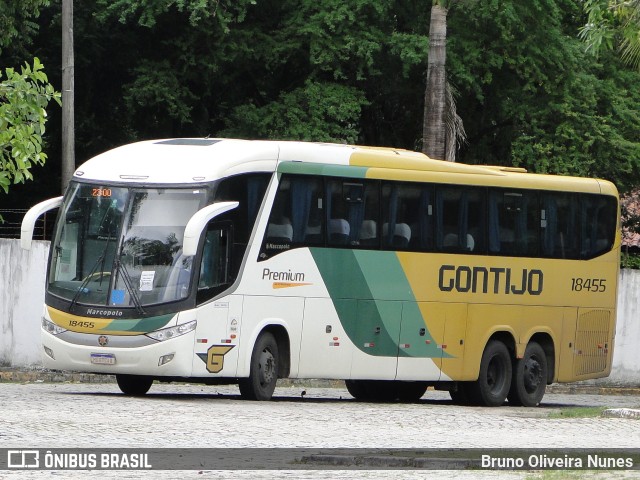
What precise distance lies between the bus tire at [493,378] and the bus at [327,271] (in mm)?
35

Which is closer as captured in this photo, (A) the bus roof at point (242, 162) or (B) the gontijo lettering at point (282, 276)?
(A) the bus roof at point (242, 162)

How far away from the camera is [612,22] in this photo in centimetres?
2162

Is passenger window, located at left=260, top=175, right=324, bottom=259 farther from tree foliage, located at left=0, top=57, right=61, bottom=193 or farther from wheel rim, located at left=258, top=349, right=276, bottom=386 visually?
tree foliage, located at left=0, top=57, right=61, bottom=193

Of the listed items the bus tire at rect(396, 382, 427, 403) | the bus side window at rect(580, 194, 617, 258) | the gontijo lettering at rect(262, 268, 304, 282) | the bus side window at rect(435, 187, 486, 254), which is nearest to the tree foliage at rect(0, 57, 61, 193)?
the gontijo lettering at rect(262, 268, 304, 282)

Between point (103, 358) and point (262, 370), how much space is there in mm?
2435

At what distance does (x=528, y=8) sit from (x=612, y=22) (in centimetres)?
1425

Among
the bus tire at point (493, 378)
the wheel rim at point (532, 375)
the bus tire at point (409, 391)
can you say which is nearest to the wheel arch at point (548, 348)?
the wheel rim at point (532, 375)

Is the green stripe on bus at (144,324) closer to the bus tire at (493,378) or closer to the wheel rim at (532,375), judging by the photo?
the bus tire at (493,378)

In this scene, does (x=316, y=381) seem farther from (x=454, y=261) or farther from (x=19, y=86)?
(x=19, y=86)

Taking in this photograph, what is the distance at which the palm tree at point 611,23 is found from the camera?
20281 millimetres

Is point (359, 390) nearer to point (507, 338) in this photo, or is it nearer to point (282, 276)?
point (507, 338)

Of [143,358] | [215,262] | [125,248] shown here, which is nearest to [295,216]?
[215,262]

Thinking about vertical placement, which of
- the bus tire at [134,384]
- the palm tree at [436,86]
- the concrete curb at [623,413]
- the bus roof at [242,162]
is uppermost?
the palm tree at [436,86]

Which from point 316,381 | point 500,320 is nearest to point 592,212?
point 500,320
